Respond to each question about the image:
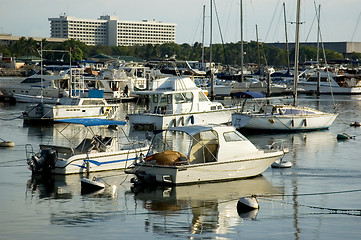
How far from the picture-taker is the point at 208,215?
2236cm

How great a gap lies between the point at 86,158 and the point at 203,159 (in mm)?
5153

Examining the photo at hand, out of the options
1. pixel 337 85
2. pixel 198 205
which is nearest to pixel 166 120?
pixel 198 205

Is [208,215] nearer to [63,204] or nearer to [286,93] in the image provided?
[63,204]

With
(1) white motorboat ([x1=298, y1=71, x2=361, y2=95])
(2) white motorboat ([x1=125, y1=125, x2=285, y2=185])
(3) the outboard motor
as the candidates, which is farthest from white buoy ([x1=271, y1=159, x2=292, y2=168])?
(1) white motorboat ([x1=298, y1=71, x2=361, y2=95])

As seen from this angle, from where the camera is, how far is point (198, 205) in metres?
23.7

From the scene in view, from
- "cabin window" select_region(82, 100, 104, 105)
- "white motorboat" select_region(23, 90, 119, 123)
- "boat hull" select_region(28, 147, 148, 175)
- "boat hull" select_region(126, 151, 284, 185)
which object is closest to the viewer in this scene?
"boat hull" select_region(126, 151, 284, 185)

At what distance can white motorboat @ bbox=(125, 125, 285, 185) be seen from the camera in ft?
86.0

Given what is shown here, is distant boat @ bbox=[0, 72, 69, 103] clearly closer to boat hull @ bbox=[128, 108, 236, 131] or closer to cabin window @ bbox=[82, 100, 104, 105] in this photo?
cabin window @ bbox=[82, 100, 104, 105]

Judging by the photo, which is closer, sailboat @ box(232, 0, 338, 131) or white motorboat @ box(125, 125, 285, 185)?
white motorboat @ box(125, 125, 285, 185)

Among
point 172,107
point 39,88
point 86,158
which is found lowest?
point 86,158

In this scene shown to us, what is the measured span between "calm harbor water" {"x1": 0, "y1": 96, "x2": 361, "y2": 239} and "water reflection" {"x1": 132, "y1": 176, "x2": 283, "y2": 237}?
0.10ft

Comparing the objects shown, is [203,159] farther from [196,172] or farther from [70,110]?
[70,110]

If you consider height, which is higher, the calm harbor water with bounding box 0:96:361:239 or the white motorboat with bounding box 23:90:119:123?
the white motorboat with bounding box 23:90:119:123

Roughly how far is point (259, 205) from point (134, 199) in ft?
15.2
